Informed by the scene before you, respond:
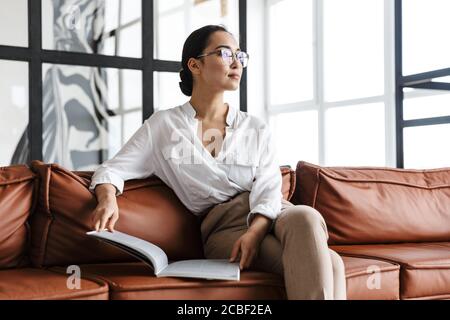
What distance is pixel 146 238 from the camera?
6.66 ft

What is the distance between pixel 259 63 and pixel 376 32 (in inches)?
A: 82.7

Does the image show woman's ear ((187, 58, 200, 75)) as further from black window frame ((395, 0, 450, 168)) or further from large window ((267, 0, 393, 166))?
large window ((267, 0, 393, 166))

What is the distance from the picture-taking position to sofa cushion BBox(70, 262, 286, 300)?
1.56 meters

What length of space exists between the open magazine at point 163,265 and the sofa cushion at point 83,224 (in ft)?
0.81

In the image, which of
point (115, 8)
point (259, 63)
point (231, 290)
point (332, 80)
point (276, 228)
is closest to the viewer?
point (231, 290)

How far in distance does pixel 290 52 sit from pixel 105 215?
539 cm

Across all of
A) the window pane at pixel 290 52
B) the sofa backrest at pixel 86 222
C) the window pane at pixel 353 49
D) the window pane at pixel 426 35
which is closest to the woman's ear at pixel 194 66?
the sofa backrest at pixel 86 222

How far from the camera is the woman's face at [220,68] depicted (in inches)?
84.7

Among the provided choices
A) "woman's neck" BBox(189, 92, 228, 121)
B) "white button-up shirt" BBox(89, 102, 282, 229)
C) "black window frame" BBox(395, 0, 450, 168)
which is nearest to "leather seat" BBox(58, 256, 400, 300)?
"white button-up shirt" BBox(89, 102, 282, 229)

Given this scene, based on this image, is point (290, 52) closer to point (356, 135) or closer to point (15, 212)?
point (356, 135)

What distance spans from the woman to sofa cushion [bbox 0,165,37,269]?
0.23m

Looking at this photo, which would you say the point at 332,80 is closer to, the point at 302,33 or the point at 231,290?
the point at 302,33

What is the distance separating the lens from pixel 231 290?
64.0 inches
